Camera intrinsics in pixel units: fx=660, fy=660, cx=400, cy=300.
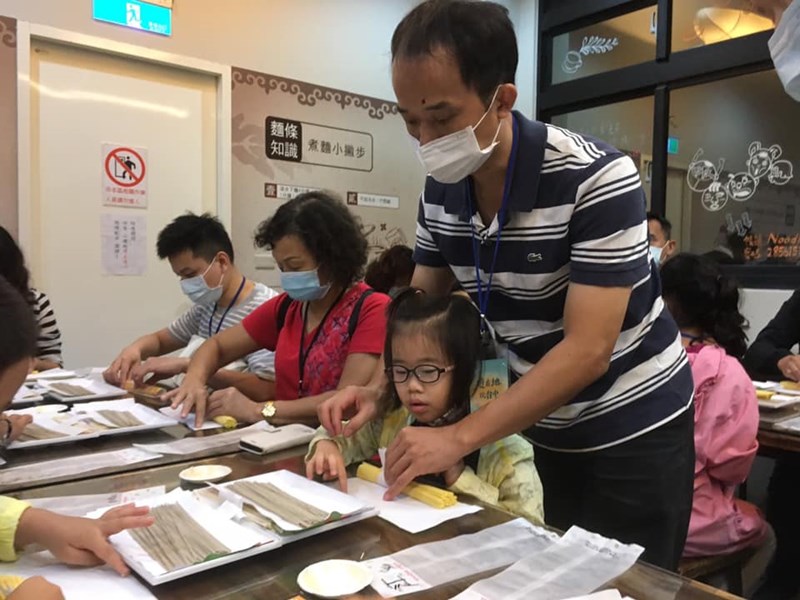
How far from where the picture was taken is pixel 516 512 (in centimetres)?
113

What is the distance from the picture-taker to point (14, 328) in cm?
79

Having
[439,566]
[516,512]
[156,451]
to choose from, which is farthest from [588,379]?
[156,451]

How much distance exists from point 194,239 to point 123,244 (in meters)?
1.13

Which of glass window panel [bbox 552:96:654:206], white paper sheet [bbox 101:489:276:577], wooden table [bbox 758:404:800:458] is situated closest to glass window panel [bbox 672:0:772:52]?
glass window panel [bbox 552:96:654:206]

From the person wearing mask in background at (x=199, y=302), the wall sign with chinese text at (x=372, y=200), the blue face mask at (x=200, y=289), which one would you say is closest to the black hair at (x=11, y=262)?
the person wearing mask in background at (x=199, y=302)

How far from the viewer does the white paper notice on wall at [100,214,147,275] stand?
3.40 m

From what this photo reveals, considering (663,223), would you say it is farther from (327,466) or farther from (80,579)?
(80,579)

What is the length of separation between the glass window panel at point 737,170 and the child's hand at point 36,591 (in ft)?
13.0

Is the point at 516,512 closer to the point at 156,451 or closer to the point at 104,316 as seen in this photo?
the point at 156,451

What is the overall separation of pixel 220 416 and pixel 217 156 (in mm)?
2385

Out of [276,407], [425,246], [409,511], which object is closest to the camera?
[409,511]

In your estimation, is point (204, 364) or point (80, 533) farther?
point (204, 364)

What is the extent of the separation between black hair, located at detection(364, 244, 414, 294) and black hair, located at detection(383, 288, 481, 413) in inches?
65.9

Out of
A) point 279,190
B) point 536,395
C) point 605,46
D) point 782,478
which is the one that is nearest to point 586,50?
point 605,46
